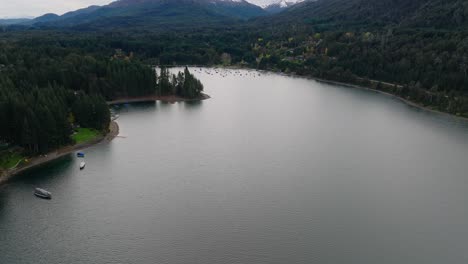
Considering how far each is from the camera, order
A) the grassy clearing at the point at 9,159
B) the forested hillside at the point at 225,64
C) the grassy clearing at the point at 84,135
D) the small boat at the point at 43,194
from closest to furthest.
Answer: the small boat at the point at 43,194, the grassy clearing at the point at 9,159, the forested hillside at the point at 225,64, the grassy clearing at the point at 84,135

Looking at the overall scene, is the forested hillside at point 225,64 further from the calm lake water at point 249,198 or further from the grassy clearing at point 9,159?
the calm lake water at point 249,198

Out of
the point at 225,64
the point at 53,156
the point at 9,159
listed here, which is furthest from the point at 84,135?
the point at 225,64

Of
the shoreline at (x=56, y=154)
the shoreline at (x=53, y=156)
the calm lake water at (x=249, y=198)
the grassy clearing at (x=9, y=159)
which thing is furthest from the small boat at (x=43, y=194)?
the grassy clearing at (x=9, y=159)

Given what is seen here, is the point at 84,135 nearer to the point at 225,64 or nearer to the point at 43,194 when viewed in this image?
the point at 43,194

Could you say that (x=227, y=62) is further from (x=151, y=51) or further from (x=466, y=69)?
(x=466, y=69)

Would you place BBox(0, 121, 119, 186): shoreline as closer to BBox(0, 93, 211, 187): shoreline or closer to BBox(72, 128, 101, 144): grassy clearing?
BBox(0, 93, 211, 187): shoreline

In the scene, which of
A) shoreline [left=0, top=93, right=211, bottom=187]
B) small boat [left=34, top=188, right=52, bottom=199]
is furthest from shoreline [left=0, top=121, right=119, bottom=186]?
small boat [left=34, top=188, right=52, bottom=199]
